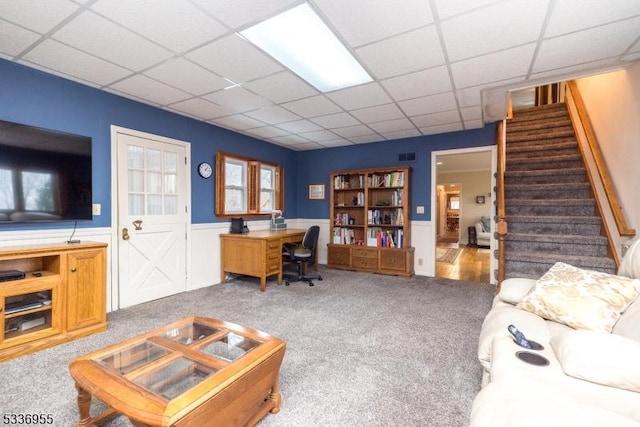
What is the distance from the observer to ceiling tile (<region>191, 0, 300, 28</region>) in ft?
5.95

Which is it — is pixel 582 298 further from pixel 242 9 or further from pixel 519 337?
pixel 242 9

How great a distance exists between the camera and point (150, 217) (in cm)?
362

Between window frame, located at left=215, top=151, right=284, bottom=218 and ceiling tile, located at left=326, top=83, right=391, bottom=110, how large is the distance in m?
2.04

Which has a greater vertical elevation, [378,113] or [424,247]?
[378,113]

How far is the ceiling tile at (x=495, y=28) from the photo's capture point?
1.87m

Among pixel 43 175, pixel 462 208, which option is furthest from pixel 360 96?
pixel 462 208

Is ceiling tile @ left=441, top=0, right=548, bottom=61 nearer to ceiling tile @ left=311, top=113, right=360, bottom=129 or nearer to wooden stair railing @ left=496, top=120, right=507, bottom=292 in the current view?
ceiling tile @ left=311, top=113, right=360, bottom=129

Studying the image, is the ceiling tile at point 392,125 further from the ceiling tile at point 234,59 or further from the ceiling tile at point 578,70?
the ceiling tile at point 234,59

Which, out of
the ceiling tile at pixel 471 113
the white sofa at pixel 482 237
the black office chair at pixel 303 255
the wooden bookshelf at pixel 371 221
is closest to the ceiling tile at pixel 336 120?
the wooden bookshelf at pixel 371 221

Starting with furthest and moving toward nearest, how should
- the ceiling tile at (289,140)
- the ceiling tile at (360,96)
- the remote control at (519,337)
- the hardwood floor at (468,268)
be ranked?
the ceiling tile at (289,140) < the hardwood floor at (468,268) < the ceiling tile at (360,96) < the remote control at (519,337)

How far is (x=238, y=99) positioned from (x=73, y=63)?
1.46 meters

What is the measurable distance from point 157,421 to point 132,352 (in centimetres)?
69

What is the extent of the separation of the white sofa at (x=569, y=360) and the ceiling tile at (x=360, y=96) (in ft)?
7.43

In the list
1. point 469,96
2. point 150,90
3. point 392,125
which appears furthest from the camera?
point 392,125
